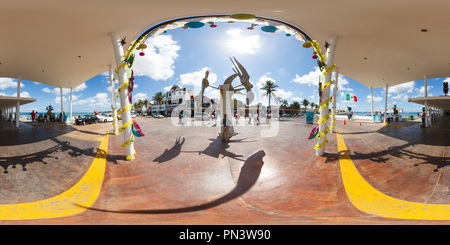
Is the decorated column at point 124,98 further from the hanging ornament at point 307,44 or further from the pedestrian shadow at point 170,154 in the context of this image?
the hanging ornament at point 307,44

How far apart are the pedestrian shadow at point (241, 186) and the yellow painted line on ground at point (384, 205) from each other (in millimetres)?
2441

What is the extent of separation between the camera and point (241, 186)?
4.63 meters

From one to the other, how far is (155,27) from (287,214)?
26.5 feet

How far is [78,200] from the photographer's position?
4055 mm

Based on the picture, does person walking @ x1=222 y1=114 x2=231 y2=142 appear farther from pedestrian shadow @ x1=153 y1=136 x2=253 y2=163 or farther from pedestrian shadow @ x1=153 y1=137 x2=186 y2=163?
pedestrian shadow @ x1=153 y1=137 x2=186 y2=163

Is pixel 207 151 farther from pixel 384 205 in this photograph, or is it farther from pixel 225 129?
pixel 384 205

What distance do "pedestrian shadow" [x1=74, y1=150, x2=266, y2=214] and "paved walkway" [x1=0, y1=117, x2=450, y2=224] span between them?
2cm

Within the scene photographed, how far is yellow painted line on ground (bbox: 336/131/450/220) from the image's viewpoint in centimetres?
333

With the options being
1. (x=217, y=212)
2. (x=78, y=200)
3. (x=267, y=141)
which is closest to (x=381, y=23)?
(x=267, y=141)

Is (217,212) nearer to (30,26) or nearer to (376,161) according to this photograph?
(376,161)

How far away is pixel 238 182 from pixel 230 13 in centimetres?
555

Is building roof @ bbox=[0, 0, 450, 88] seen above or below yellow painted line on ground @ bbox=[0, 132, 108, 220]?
above

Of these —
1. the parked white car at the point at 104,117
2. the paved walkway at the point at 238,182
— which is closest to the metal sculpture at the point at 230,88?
the paved walkway at the point at 238,182

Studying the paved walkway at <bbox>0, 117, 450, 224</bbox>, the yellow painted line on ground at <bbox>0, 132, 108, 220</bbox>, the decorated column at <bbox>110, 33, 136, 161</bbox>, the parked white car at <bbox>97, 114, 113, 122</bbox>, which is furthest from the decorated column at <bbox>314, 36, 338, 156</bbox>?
the parked white car at <bbox>97, 114, 113, 122</bbox>
